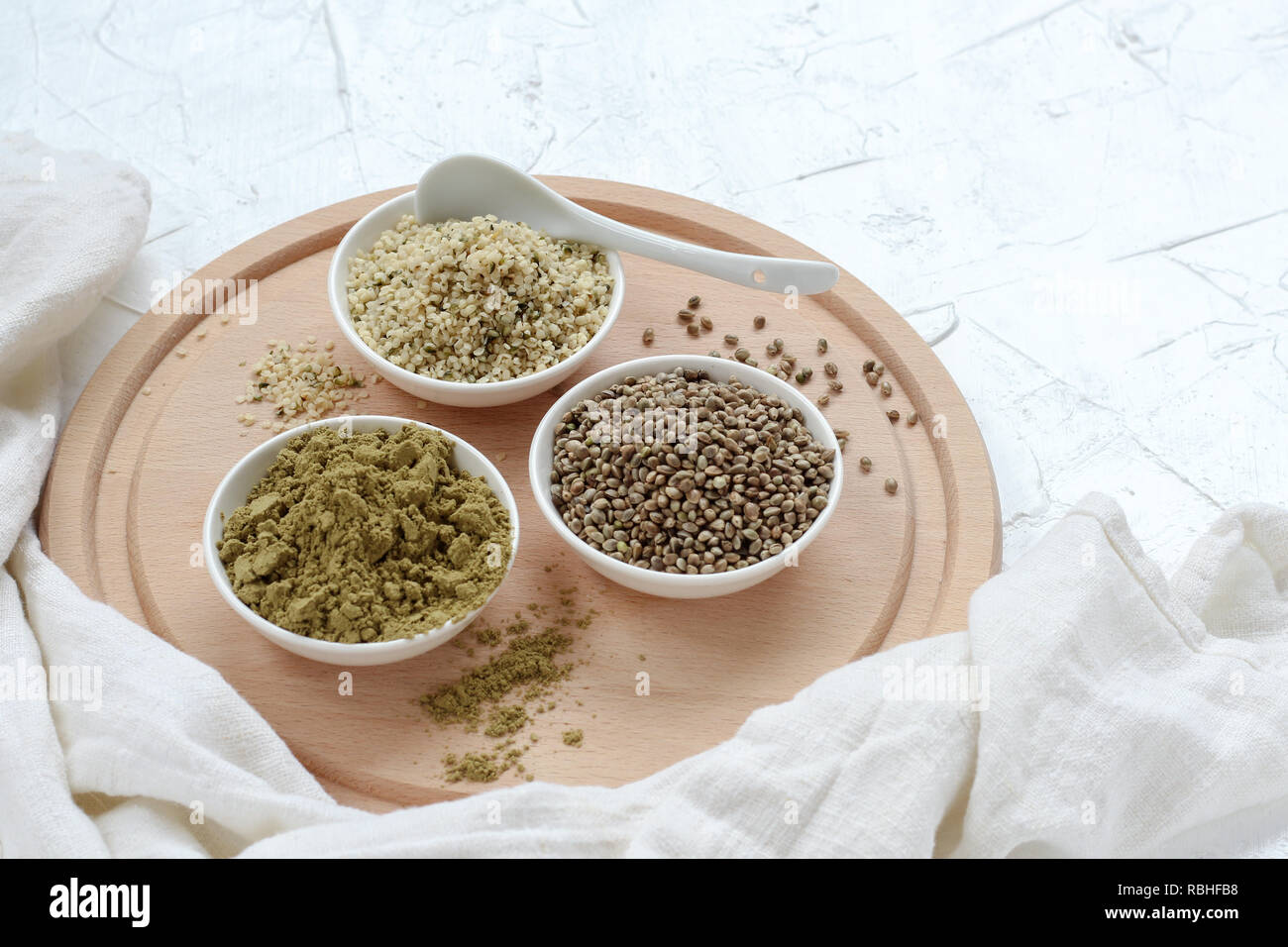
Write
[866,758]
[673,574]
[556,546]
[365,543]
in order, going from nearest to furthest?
[866,758], [365,543], [673,574], [556,546]

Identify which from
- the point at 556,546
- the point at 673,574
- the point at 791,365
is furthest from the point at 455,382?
the point at 791,365

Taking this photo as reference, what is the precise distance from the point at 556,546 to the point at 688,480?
391 mm

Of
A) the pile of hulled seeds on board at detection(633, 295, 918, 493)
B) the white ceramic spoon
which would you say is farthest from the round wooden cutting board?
the white ceramic spoon

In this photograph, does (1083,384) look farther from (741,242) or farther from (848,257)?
(741,242)

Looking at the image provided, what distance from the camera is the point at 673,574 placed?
7.95 feet

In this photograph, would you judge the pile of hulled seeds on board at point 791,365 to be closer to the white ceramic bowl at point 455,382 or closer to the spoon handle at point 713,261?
the spoon handle at point 713,261

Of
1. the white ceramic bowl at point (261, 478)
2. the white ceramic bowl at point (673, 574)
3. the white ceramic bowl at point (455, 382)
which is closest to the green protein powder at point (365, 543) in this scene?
the white ceramic bowl at point (261, 478)

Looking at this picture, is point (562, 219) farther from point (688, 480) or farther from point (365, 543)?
point (365, 543)

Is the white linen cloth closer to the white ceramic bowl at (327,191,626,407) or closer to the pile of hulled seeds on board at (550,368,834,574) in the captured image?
the pile of hulled seeds on board at (550,368,834,574)

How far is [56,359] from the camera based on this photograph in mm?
2980

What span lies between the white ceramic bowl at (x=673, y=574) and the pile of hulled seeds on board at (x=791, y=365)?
0.14m

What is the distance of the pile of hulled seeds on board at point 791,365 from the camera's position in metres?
2.99

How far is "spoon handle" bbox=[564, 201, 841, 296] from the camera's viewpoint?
3.05 metres

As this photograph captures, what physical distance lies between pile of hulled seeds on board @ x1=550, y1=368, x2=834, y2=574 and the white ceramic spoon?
21.4 inches
